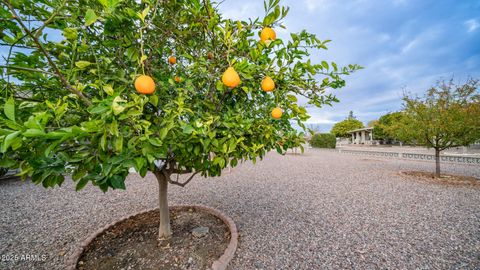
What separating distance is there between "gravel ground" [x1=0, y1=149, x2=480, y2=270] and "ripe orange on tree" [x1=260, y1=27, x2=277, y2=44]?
2649 millimetres

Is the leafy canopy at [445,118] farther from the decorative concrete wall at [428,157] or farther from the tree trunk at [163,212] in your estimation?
the tree trunk at [163,212]

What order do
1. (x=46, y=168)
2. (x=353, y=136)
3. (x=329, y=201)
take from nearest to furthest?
1. (x=46, y=168)
2. (x=329, y=201)
3. (x=353, y=136)

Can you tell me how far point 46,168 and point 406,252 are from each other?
415 cm

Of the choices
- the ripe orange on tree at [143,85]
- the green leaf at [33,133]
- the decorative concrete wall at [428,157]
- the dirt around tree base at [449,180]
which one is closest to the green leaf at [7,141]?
the green leaf at [33,133]

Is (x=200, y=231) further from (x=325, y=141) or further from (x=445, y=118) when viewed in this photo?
(x=325, y=141)

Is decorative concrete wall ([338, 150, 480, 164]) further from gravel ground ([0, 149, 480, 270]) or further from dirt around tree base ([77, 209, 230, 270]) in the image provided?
dirt around tree base ([77, 209, 230, 270])

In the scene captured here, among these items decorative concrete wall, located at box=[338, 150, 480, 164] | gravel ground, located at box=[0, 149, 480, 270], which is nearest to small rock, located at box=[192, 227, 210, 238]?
gravel ground, located at box=[0, 149, 480, 270]

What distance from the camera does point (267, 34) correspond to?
155 cm

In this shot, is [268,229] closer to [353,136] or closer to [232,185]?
[232,185]

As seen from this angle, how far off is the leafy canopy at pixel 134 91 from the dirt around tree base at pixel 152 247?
Result: 1.34m

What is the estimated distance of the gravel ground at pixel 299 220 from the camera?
105 inches

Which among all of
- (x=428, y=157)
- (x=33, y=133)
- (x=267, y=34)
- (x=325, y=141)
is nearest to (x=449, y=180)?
(x=428, y=157)

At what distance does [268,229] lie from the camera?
3.39 meters

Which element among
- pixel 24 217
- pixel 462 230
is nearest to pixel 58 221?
pixel 24 217
